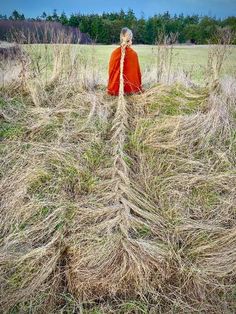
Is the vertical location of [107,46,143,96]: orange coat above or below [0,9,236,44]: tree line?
above

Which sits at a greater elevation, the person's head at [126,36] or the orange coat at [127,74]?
the person's head at [126,36]

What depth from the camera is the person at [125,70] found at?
5688mm

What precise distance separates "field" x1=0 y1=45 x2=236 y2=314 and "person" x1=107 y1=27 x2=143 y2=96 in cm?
17

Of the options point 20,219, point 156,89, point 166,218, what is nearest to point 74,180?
point 20,219

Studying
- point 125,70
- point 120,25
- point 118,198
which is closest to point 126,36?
point 125,70

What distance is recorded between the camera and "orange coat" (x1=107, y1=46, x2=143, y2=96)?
5.69 metres

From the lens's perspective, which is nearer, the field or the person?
the field

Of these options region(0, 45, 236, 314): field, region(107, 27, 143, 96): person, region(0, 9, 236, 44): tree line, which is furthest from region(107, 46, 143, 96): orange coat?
region(0, 9, 236, 44): tree line

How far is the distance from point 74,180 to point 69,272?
3.43 feet

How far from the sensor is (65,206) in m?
3.68

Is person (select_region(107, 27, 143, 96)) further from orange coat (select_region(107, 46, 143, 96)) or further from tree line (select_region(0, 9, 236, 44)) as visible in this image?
tree line (select_region(0, 9, 236, 44))

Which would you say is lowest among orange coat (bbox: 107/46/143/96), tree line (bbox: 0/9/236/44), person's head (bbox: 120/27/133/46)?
tree line (bbox: 0/9/236/44)

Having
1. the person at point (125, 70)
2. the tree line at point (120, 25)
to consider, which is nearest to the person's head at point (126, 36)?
the person at point (125, 70)

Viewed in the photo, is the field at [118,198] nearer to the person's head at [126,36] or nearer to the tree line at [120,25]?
the person's head at [126,36]
